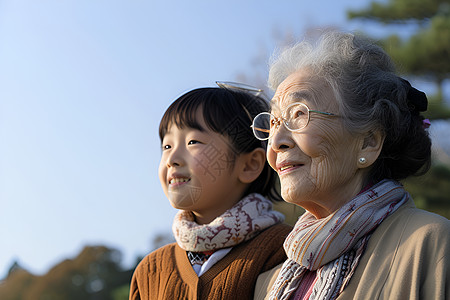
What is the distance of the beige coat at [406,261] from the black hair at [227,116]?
0.97 meters

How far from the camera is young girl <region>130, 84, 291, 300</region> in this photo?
249cm

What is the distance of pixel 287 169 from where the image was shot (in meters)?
2.06

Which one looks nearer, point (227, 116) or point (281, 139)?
point (281, 139)

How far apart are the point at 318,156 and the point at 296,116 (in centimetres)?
18

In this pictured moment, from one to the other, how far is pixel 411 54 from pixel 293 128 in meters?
8.18

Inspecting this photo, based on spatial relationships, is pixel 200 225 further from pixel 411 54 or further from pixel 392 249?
pixel 411 54

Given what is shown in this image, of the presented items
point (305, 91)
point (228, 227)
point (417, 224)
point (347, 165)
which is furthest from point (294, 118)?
point (228, 227)

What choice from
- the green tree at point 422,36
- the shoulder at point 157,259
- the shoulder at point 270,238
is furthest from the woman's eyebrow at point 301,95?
the green tree at point 422,36

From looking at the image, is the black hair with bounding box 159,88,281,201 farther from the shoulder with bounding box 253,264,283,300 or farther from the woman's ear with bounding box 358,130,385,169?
the woman's ear with bounding box 358,130,385,169

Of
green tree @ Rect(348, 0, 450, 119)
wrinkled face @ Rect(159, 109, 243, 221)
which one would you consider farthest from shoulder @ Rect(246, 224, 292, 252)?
green tree @ Rect(348, 0, 450, 119)

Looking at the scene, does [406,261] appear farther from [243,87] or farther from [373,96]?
[243,87]

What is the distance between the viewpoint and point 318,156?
6.61ft

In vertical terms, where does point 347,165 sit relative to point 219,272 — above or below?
above

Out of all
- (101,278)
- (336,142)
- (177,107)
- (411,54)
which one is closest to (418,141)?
(336,142)
